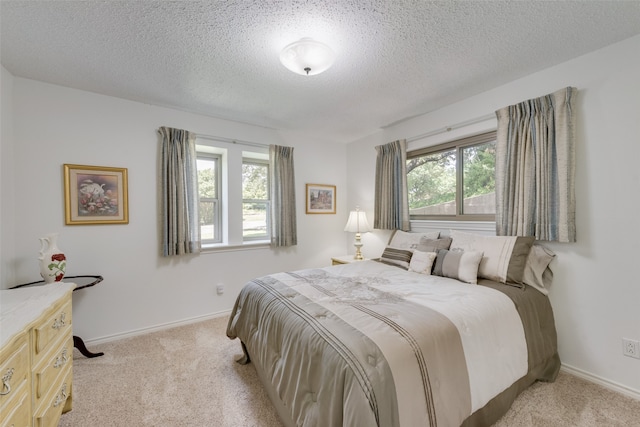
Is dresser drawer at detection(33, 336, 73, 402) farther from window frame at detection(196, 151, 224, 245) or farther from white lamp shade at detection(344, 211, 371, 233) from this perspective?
white lamp shade at detection(344, 211, 371, 233)

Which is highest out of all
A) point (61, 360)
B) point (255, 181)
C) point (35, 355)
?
point (255, 181)

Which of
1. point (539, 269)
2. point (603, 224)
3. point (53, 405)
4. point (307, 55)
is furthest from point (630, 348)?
point (53, 405)

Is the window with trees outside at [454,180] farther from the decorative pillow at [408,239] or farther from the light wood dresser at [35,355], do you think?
the light wood dresser at [35,355]

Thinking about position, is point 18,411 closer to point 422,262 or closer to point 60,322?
point 60,322

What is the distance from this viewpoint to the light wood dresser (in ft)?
3.23

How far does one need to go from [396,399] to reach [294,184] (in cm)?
302

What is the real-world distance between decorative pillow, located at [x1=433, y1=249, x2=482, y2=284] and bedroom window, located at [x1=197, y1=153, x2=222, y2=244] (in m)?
2.69

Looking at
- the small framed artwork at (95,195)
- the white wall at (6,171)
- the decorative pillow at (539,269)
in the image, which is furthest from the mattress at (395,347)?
the white wall at (6,171)

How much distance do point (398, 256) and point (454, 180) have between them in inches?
43.0

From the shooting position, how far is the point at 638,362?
5.75 ft

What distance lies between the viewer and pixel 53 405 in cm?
136

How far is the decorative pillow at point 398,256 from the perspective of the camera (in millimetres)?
2617

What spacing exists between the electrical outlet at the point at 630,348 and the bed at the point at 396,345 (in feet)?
1.24

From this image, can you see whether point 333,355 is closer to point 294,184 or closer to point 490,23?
point 490,23
